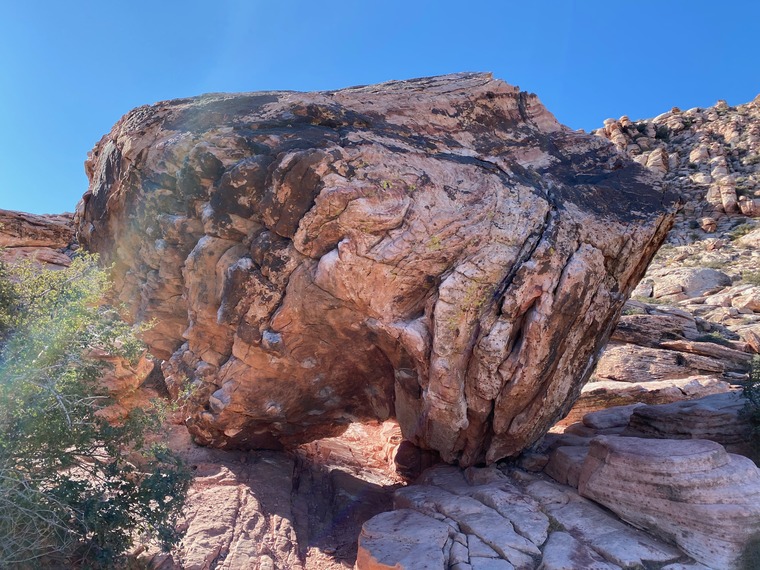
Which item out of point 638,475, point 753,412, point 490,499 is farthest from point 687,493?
point 753,412

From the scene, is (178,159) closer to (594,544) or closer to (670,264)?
(594,544)

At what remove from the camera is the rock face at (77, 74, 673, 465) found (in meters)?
8.16

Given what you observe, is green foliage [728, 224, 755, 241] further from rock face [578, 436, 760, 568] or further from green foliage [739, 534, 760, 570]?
green foliage [739, 534, 760, 570]

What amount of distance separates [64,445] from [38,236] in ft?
77.8

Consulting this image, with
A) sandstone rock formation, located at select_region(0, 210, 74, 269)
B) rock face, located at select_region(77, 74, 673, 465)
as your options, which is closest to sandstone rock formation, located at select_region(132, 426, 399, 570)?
rock face, located at select_region(77, 74, 673, 465)

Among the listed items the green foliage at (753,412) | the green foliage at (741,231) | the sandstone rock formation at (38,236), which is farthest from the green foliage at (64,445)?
the green foliage at (741,231)

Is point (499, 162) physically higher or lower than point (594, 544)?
higher

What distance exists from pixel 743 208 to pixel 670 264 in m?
11.1

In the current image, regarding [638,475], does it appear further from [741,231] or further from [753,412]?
[741,231]

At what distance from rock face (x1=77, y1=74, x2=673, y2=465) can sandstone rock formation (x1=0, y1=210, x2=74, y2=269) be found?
1593cm

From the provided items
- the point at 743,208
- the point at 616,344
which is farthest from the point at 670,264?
the point at 616,344

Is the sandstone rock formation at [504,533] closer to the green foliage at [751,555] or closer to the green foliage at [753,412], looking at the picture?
the green foliage at [751,555]

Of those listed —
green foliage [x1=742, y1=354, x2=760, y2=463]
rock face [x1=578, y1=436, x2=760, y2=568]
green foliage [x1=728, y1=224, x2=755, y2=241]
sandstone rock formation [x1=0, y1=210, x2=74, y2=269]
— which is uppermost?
green foliage [x1=728, y1=224, x2=755, y2=241]

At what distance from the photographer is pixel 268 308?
9.12 m
